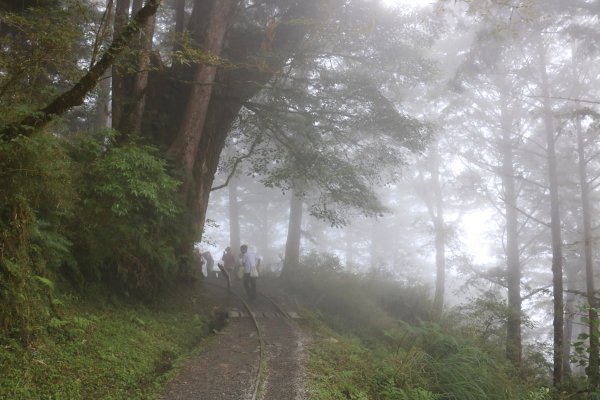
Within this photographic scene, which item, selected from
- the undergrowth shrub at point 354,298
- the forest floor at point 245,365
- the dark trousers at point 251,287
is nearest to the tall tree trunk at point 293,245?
the undergrowth shrub at point 354,298

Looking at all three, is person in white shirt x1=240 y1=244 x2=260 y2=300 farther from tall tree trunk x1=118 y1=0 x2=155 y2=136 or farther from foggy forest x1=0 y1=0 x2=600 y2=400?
tall tree trunk x1=118 y1=0 x2=155 y2=136

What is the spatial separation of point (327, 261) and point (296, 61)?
894 cm

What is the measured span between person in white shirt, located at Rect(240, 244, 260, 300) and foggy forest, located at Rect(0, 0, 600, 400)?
0.22ft

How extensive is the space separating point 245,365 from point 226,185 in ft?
22.7

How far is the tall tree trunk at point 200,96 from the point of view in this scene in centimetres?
1055

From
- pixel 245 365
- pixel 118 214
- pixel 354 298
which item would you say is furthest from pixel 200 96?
pixel 354 298

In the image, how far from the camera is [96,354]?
5676mm

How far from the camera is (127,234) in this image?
287 inches

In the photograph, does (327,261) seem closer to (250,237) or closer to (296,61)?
(296,61)

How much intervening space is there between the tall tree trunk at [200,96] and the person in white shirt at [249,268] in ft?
9.19

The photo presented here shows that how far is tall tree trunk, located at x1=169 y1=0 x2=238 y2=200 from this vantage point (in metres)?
10.5

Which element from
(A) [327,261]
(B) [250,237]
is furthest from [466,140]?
(B) [250,237]

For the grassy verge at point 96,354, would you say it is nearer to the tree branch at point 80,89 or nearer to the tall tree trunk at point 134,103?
the tree branch at point 80,89

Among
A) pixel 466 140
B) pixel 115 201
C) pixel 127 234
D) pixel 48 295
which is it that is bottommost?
pixel 48 295
